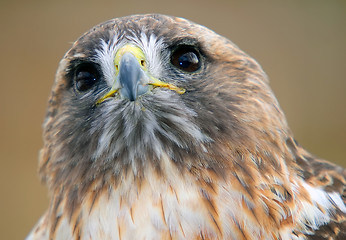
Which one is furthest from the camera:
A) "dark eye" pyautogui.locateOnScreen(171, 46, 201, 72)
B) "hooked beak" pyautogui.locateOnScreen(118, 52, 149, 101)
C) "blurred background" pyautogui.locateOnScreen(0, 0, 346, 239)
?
"blurred background" pyautogui.locateOnScreen(0, 0, 346, 239)

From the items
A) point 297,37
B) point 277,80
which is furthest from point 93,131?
point 297,37

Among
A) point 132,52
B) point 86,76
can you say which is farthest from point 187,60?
point 86,76

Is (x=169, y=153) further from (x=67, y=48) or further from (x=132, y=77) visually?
(x=67, y=48)

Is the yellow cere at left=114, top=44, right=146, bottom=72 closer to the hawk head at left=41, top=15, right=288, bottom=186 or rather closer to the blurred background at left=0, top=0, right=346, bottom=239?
the hawk head at left=41, top=15, right=288, bottom=186

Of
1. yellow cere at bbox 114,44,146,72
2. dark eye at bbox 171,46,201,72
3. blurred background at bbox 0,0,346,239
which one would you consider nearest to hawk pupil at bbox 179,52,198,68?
dark eye at bbox 171,46,201,72

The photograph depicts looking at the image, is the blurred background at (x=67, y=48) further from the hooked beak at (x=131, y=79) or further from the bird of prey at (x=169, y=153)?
the hooked beak at (x=131, y=79)

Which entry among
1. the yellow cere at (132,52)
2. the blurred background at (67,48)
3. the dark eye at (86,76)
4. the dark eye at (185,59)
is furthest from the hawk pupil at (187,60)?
the blurred background at (67,48)
